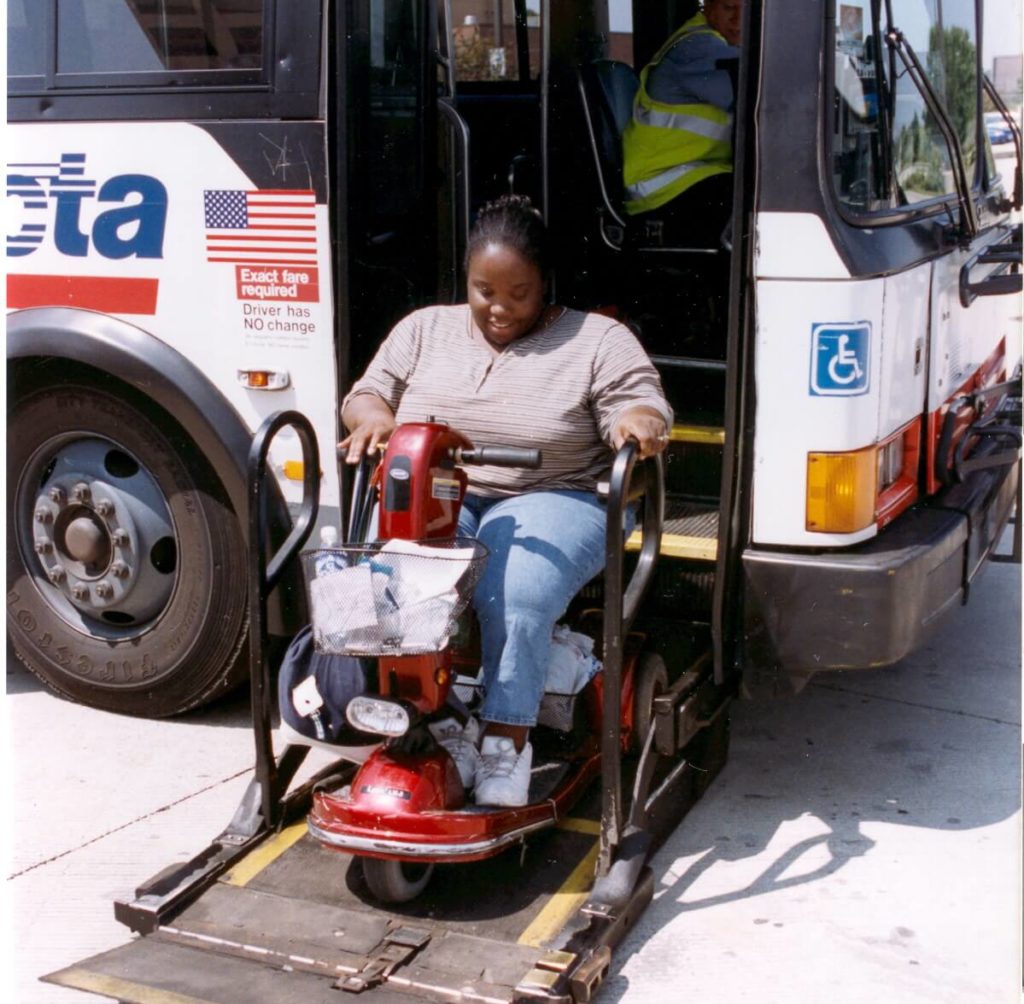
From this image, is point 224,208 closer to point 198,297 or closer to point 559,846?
point 198,297

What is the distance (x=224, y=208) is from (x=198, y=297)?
0.26 metres

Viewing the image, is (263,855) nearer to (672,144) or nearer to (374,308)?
(374,308)

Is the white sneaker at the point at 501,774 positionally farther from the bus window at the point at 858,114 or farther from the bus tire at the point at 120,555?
the bus window at the point at 858,114

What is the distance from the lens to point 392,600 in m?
2.97

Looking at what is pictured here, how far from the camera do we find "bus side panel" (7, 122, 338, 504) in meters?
3.76

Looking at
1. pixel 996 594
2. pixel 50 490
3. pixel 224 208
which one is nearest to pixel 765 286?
pixel 224 208

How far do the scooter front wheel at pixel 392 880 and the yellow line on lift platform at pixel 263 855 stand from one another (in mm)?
261

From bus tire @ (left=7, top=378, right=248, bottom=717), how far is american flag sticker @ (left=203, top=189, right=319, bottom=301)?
549 millimetres

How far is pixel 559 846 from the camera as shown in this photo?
343 cm

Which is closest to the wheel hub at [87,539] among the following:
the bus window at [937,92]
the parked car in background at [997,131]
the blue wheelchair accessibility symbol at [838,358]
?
the blue wheelchair accessibility symbol at [838,358]

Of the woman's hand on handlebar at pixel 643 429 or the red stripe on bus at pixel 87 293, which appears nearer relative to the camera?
the woman's hand on handlebar at pixel 643 429

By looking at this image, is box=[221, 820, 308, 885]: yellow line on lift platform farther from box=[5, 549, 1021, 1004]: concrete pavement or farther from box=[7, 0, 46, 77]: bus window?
box=[7, 0, 46, 77]: bus window

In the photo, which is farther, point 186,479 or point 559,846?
point 186,479

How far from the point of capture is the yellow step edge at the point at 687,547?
12.1 feet
